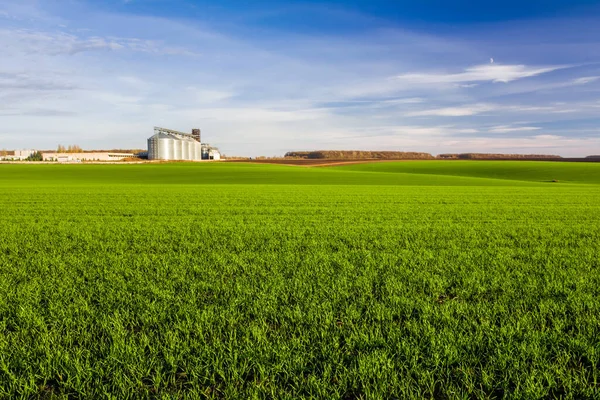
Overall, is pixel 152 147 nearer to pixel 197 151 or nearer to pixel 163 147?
pixel 163 147

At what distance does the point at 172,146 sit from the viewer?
110 meters

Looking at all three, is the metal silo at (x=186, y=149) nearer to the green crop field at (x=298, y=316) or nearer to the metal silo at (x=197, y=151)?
the metal silo at (x=197, y=151)

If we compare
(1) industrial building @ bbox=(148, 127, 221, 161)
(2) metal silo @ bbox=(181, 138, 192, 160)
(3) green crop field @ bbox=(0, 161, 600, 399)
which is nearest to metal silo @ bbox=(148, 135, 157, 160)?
(1) industrial building @ bbox=(148, 127, 221, 161)

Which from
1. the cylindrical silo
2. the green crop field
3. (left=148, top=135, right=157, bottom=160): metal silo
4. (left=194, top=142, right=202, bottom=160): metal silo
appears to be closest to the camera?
the green crop field

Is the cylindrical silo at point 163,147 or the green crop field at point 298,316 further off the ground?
the cylindrical silo at point 163,147

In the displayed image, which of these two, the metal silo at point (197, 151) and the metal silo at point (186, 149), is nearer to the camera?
the metal silo at point (186, 149)

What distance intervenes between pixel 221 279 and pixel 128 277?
1.97m

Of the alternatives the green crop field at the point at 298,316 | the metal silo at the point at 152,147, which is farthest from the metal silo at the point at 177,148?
the green crop field at the point at 298,316

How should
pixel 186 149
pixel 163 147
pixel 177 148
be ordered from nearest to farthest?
pixel 163 147 → pixel 177 148 → pixel 186 149

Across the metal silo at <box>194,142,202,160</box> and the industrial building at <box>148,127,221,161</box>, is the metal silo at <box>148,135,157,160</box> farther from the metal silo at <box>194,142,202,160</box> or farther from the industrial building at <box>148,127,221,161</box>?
the metal silo at <box>194,142,202,160</box>

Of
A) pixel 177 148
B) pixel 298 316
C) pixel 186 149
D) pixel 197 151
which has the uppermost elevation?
pixel 177 148

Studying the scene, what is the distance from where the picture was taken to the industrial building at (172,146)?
359 feet

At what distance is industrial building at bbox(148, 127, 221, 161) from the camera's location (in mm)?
109375

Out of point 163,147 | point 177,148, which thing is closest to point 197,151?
point 177,148
